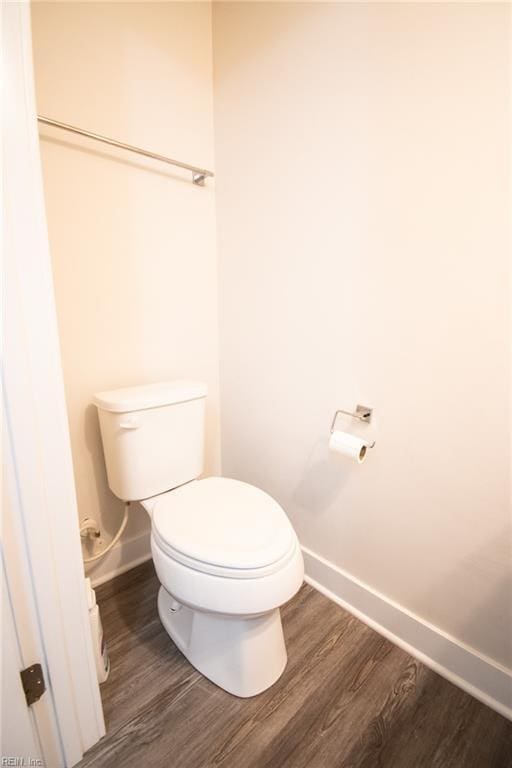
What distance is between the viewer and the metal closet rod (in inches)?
38.7

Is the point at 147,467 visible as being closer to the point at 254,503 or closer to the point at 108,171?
the point at 254,503

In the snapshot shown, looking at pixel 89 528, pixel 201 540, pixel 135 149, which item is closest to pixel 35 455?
pixel 201 540

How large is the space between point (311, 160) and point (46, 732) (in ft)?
5.57

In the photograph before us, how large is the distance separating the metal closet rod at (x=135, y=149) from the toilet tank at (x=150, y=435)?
0.79 m

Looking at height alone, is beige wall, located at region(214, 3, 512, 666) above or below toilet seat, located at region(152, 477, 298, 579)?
above

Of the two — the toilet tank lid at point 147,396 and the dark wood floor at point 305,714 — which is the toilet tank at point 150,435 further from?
the dark wood floor at point 305,714

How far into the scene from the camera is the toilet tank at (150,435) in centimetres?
113

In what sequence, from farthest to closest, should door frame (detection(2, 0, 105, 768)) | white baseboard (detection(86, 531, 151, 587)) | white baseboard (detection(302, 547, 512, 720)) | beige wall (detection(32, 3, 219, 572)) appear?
white baseboard (detection(86, 531, 151, 587)), beige wall (detection(32, 3, 219, 572)), white baseboard (detection(302, 547, 512, 720)), door frame (detection(2, 0, 105, 768))

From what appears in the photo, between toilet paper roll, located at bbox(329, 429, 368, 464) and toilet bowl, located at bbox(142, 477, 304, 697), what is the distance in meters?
0.27

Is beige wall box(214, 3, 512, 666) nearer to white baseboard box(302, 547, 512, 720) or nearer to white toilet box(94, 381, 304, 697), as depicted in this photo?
white baseboard box(302, 547, 512, 720)

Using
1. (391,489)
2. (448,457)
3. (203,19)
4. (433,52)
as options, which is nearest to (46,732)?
(391,489)

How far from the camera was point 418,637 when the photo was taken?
1102mm

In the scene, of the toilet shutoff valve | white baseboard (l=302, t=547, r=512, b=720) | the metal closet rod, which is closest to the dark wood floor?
white baseboard (l=302, t=547, r=512, b=720)

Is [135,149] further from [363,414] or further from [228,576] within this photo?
[228,576]
